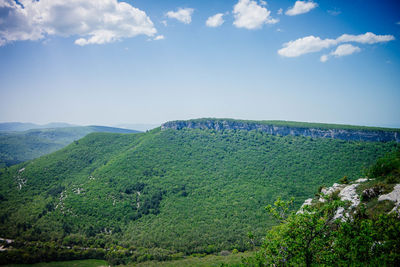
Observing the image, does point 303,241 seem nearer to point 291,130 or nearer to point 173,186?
point 173,186

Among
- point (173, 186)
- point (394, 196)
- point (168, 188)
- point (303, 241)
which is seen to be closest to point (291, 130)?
point (173, 186)

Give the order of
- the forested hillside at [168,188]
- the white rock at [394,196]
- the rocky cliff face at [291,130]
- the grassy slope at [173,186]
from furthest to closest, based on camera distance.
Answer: the rocky cliff face at [291,130]
the grassy slope at [173,186]
the forested hillside at [168,188]
the white rock at [394,196]

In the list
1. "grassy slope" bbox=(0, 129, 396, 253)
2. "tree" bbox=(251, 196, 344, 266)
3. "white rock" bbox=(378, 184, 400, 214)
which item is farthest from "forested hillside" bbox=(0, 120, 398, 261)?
"tree" bbox=(251, 196, 344, 266)

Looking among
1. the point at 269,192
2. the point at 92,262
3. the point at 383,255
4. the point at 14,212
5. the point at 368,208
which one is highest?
the point at 383,255

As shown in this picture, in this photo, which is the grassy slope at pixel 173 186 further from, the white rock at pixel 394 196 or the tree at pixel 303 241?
the tree at pixel 303 241

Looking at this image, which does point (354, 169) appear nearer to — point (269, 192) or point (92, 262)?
point (269, 192)

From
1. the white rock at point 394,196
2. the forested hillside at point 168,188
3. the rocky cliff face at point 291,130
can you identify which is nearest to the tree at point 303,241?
the white rock at point 394,196

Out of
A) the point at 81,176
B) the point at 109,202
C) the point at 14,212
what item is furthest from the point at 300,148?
the point at 14,212
